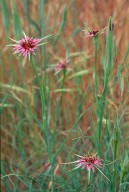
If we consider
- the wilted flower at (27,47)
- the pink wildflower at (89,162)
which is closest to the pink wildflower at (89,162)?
the pink wildflower at (89,162)

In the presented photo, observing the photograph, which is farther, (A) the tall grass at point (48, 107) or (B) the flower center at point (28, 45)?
(A) the tall grass at point (48, 107)

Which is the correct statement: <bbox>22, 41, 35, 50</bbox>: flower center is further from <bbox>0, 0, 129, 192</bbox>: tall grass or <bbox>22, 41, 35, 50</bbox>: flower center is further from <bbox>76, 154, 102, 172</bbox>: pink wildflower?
<bbox>0, 0, 129, 192</bbox>: tall grass

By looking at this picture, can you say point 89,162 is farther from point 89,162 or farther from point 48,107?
point 48,107

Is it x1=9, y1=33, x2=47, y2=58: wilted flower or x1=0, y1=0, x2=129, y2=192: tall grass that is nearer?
x1=9, y1=33, x2=47, y2=58: wilted flower

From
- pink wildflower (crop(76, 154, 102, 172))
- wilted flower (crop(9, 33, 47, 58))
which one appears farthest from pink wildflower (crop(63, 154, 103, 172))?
wilted flower (crop(9, 33, 47, 58))

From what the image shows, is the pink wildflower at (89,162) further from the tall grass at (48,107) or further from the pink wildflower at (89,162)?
the tall grass at (48,107)

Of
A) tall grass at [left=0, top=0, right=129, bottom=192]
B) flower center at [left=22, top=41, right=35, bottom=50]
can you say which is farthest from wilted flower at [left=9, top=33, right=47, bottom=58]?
tall grass at [left=0, top=0, right=129, bottom=192]

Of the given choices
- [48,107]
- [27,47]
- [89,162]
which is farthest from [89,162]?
[48,107]

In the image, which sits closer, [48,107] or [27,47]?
[27,47]

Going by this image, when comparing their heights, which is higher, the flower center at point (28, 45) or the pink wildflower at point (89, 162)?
the flower center at point (28, 45)

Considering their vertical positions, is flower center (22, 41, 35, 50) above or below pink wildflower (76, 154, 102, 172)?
above

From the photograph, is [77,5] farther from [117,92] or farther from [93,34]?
[93,34]
